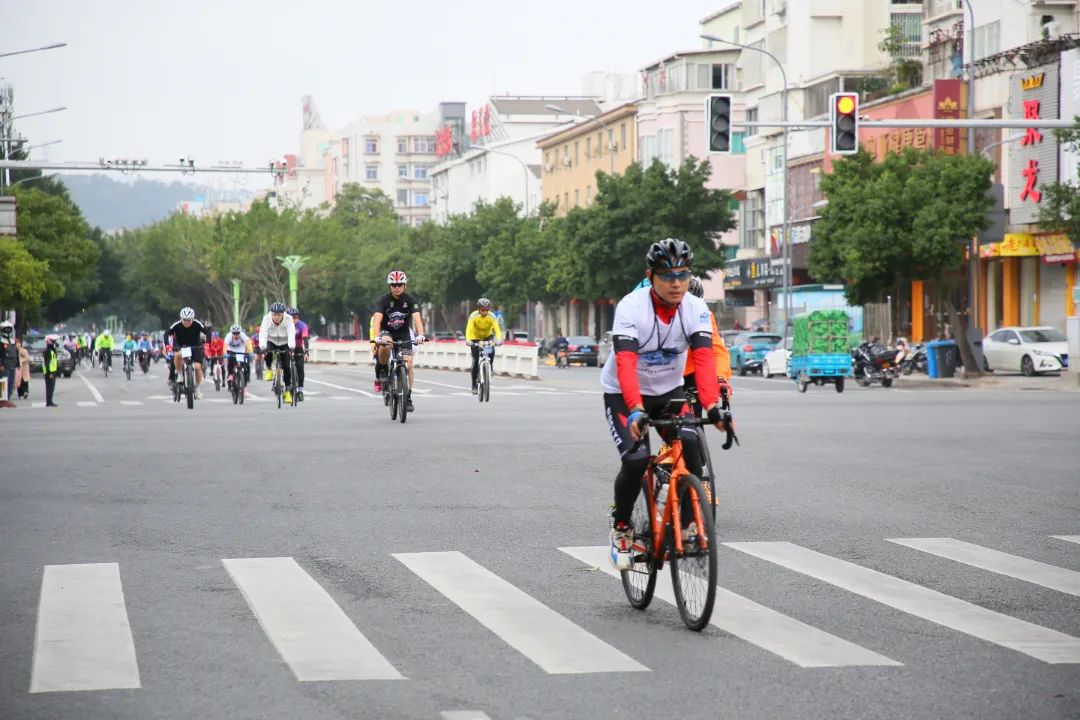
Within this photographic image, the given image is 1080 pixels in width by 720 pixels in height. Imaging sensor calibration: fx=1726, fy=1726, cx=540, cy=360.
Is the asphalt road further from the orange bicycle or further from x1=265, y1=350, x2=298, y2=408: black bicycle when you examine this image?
x1=265, y1=350, x2=298, y2=408: black bicycle

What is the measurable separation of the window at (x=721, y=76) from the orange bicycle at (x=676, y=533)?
7925 centimetres

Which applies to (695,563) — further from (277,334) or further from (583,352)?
(583,352)

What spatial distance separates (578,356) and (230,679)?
6307 cm

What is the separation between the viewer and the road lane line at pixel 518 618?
277 inches

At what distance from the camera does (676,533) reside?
7.82m

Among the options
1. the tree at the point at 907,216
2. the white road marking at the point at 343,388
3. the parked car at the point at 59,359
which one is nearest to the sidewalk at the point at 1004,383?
the tree at the point at 907,216

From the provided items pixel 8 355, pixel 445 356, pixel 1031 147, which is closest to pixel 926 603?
pixel 8 355

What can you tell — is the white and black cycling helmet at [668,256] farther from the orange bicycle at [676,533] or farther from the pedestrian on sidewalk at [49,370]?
the pedestrian on sidewalk at [49,370]

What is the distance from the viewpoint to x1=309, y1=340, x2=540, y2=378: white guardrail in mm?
51031

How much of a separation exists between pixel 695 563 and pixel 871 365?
35.2 metres

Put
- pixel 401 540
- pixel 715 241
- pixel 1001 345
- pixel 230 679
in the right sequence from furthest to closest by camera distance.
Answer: pixel 715 241
pixel 1001 345
pixel 401 540
pixel 230 679

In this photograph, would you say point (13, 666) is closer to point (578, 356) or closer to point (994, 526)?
point (994, 526)

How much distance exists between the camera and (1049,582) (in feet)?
30.1

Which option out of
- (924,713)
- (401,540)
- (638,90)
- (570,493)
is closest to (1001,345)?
(570,493)
